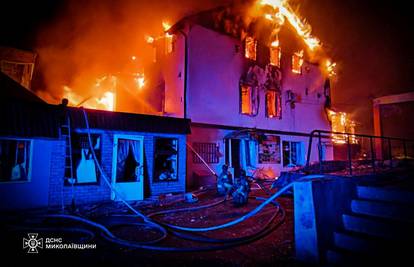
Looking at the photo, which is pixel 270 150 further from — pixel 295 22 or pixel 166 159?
pixel 295 22

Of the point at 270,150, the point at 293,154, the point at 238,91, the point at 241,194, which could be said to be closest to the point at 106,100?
the point at 238,91

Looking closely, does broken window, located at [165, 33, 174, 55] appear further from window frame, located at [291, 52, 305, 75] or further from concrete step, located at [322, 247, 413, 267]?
concrete step, located at [322, 247, 413, 267]

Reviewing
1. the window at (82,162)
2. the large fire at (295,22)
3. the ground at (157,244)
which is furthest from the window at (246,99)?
the window at (82,162)

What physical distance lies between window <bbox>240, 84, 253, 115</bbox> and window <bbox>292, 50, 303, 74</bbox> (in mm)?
5780

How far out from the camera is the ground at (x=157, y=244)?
4.21m

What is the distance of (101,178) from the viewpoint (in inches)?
345

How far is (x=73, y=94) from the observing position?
73.9 feet

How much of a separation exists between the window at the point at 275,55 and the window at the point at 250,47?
1889 mm

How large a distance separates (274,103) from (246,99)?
2.79 meters

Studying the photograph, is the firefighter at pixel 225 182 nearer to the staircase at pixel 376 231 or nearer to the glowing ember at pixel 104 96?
the staircase at pixel 376 231

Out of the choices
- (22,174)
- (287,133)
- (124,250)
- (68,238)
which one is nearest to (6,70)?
(22,174)

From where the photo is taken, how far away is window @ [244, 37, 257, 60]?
55.8 feet

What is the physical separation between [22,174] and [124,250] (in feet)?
17.1

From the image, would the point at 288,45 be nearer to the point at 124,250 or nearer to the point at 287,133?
the point at 287,133
